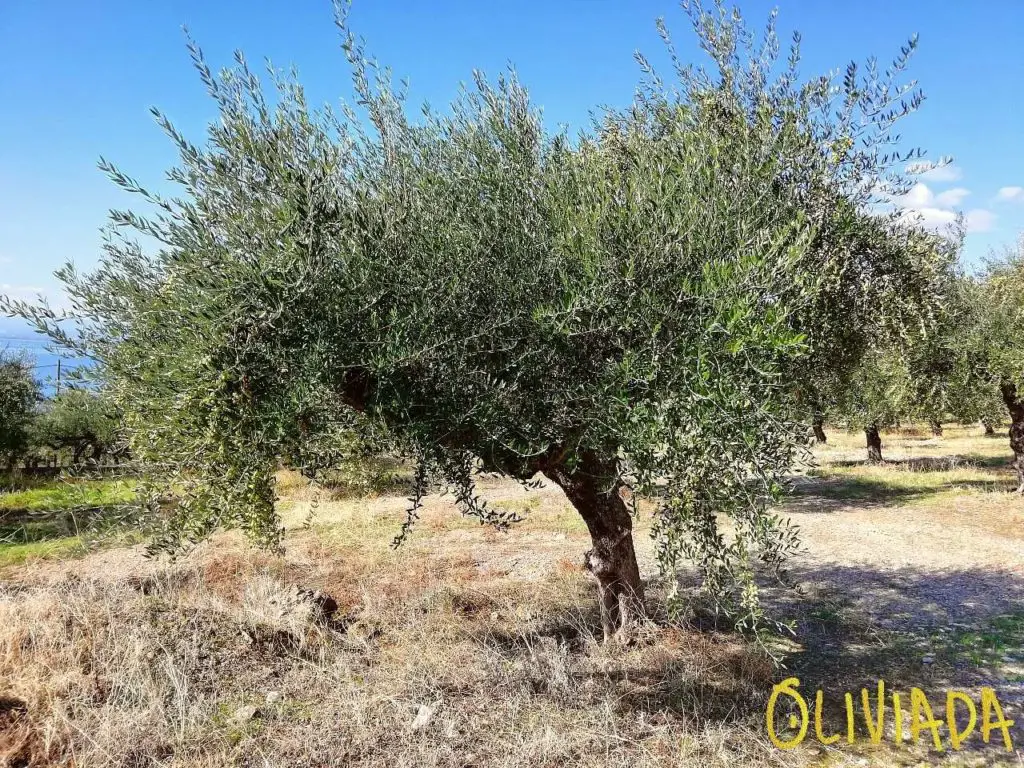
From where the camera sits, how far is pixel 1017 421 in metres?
21.1

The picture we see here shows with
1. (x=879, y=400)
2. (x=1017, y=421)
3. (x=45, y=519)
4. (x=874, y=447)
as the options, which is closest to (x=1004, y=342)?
(x=1017, y=421)

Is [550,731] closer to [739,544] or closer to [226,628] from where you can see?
[739,544]

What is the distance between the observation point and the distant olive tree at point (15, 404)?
23984 millimetres

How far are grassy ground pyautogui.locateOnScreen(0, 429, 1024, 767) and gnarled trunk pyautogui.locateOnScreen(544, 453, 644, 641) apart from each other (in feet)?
1.18

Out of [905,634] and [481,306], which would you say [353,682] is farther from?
[905,634]

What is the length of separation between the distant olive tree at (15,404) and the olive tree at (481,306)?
2326 centimetres

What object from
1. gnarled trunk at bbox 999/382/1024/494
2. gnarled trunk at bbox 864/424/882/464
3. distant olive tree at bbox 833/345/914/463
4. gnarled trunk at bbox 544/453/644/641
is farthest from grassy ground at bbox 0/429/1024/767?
gnarled trunk at bbox 864/424/882/464

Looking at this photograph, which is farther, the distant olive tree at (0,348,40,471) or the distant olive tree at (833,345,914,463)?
the distant olive tree at (0,348,40,471)

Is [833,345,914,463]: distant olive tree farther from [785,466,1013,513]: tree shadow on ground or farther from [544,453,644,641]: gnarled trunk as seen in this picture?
[544,453,644,641]: gnarled trunk

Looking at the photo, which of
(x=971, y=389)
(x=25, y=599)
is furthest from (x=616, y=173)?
(x=971, y=389)

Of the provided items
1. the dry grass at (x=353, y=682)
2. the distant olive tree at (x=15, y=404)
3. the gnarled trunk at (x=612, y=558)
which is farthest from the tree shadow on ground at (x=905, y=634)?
the distant olive tree at (x=15, y=404)

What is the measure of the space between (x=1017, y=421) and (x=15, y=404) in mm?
35966

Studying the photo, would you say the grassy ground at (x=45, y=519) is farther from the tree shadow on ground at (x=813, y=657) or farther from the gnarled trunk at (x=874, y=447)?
the gnarled trunk at (x=874, y=447)

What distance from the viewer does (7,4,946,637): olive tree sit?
16.0 ft
